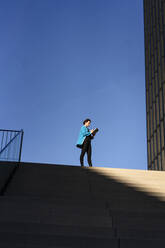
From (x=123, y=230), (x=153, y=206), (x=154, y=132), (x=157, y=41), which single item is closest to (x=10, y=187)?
(x=153, y=206)

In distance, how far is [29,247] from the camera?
4.54 meters

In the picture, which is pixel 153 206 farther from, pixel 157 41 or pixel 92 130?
pixel 157 41

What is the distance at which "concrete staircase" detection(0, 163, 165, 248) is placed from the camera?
15.7ft

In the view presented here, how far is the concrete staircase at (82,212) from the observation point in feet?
15.7

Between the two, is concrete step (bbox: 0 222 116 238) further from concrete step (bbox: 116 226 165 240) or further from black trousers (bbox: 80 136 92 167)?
black trousers (bbox: 80 136 92 167)

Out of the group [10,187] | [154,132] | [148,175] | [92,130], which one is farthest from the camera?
[154,132]

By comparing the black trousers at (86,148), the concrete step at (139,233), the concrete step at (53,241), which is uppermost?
the black trousers at (86,148)

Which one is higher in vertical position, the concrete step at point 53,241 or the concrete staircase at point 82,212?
the concrete staircase at point 82,212

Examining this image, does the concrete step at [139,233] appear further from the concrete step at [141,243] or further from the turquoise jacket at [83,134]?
the turquoise jacket at [83,134]

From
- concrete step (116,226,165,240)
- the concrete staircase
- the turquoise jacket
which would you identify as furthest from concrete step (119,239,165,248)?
the turquoise jacket

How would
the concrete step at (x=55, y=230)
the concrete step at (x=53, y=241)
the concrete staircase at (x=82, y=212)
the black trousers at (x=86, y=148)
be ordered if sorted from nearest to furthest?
the concrete step at (x=53, y=241) → the concrete staircase at (x=82, y=212) → the concrete step at (x=55, y=230) → the black trousers at (x=86, y=148)

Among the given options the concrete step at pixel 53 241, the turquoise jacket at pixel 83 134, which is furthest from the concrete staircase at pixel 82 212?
the turquoise jacket at pixel 83 134

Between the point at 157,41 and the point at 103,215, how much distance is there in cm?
3091

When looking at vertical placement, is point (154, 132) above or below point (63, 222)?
above
